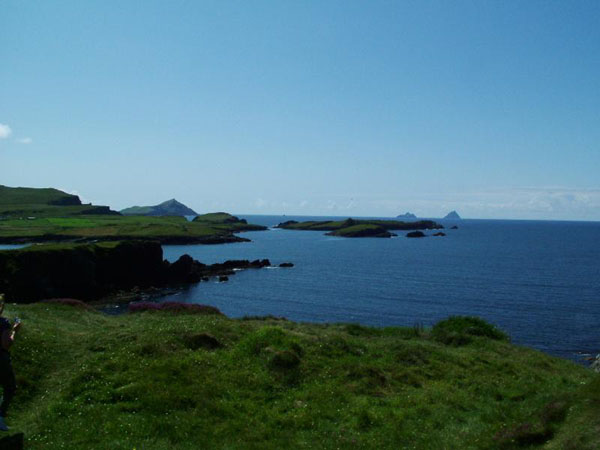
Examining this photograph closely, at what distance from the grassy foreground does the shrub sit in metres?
3.75

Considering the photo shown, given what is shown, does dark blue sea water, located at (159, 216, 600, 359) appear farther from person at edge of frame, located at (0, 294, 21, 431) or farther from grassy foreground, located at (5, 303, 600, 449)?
person at edge of frame, located at (0, 294, 21, 431)

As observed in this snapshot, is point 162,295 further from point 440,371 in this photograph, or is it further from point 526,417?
point 526,417

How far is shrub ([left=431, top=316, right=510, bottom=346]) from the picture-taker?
111ft

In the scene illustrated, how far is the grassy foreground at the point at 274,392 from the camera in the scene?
15.5 metres

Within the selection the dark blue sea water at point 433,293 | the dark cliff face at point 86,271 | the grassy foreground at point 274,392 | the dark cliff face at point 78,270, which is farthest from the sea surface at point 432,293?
the grassy foreground at point 274,392

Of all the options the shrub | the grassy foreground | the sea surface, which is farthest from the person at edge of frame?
the sea surface

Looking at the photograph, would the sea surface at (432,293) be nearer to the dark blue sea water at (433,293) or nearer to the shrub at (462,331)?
the dark blue sea water at (433,293)

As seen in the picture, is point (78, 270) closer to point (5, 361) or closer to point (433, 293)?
point (433, 293)

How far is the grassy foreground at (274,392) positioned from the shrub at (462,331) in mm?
3751

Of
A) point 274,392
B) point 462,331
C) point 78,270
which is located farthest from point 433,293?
point 274,392

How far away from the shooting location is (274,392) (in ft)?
66.2

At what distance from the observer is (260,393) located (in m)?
19.9

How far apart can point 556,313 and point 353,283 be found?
39824 mm

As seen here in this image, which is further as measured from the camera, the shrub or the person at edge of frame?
the shrub
